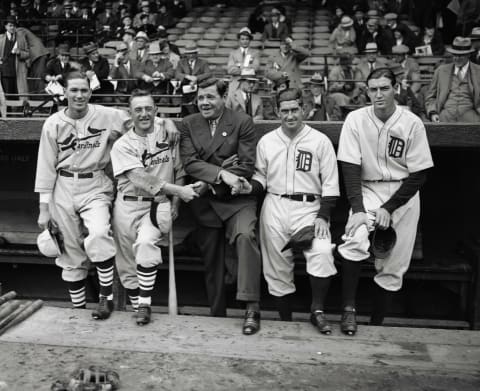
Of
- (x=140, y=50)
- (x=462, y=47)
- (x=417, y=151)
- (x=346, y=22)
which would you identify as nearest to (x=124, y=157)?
(x=417, y=151)

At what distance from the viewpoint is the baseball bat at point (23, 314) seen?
3.79 m

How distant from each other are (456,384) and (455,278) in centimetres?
224

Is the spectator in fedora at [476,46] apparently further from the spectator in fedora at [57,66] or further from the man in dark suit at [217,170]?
the spectator in fedora at [57,66]

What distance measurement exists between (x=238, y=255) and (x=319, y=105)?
5.13m

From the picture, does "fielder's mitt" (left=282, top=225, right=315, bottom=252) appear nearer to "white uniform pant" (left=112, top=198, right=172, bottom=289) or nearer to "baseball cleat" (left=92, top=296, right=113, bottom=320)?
"white uniform pant" (left=112, top=198, right=172, bottom=289)

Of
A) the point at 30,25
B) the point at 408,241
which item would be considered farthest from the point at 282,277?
the point at 30,25

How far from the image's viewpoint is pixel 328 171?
4273mm

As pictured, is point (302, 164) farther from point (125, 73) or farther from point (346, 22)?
point (346, 22)

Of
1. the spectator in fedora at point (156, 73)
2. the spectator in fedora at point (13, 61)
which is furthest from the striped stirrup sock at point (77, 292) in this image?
the spectator in fedora at point (13, 61)

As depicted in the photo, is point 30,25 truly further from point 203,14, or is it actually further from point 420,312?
point 420,312

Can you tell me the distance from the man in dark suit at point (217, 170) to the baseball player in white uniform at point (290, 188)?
0.46 feet

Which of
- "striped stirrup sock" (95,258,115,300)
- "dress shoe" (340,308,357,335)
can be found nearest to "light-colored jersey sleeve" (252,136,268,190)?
"dress shoe" (340,308,357,335)

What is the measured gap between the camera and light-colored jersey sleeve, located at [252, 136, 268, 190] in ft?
14.6

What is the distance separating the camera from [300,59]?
10.6 meters
